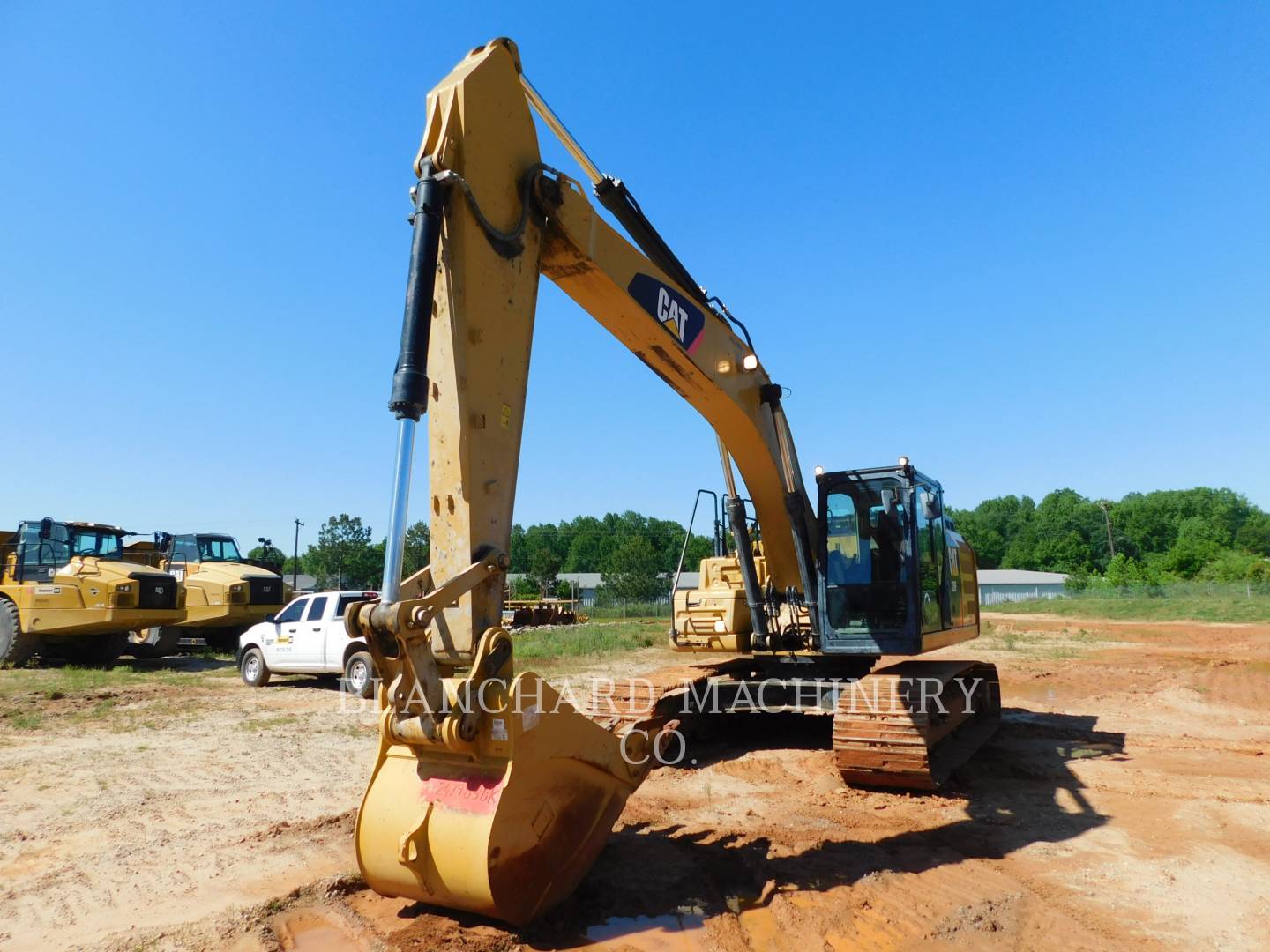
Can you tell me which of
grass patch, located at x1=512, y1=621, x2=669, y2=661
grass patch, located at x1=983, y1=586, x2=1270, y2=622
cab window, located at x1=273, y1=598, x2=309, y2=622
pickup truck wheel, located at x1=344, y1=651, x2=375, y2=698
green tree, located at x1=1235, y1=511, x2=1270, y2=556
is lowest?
grass patch, located at x1=983, y1=586, x2=1270, y2=622

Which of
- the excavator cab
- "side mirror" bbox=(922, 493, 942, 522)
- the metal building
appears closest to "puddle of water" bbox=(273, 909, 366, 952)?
A: the excavator cab

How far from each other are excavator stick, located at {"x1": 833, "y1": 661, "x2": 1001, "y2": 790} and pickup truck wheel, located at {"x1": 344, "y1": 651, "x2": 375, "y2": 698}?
7945 millimetres

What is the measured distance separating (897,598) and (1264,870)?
10.8 ft

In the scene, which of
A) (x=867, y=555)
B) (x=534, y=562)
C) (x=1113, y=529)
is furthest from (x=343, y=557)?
(x=1113, y=529)

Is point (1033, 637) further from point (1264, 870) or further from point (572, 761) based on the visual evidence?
point (572, 761)

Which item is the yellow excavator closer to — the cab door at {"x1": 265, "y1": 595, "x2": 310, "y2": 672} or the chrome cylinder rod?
the chrome cylinder rod

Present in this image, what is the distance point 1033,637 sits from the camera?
27.2m

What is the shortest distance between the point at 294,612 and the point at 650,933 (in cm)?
1217

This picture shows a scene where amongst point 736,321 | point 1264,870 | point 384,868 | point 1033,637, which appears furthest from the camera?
point 1033,637

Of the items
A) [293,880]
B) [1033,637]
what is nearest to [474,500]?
[293,880]

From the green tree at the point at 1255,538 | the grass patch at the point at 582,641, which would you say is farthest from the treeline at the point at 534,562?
the green tree at the point at 1255,538

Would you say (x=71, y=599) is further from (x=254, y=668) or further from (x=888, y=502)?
(x=888, y=502)

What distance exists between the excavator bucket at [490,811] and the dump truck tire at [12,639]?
17001 millimetres

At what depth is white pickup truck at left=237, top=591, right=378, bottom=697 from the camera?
13.6 metres
